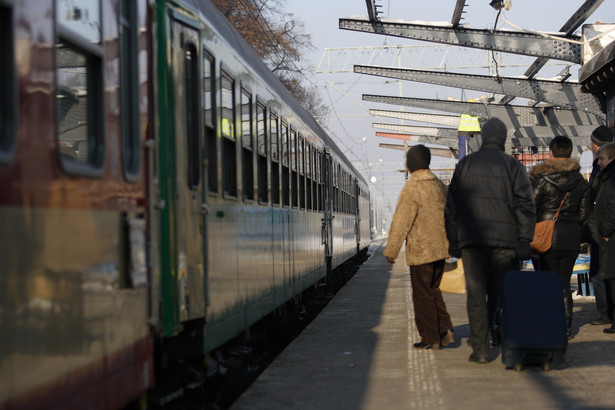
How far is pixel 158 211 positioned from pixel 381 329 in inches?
224

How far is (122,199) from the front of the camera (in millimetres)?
4691

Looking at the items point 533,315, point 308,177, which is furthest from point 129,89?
point 308,177

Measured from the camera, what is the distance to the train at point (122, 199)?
3316 mm

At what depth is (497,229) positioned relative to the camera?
26.3 feet

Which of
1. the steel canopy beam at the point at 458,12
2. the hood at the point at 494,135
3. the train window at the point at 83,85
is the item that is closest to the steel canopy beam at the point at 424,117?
the steel canopy beam at the point at 458,12

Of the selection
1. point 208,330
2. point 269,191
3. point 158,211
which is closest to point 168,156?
point 158,211

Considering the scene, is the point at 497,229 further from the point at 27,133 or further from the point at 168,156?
the point at 27,133

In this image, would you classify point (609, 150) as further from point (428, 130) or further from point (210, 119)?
point (428, 130)

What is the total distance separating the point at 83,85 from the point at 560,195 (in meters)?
6.07

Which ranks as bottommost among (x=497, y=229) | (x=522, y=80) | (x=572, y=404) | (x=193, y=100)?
(x=572, y=404)

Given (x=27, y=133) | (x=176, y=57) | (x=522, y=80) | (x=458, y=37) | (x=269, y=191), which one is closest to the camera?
(x=27, y=133)

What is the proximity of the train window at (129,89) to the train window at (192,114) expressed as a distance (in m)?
1.25

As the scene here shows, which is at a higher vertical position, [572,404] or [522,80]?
[522,80]

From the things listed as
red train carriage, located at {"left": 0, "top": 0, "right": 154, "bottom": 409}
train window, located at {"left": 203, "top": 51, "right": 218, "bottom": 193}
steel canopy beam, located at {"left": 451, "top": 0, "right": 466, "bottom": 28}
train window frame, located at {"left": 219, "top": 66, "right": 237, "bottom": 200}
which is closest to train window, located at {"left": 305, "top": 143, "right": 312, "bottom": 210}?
steel canopy beam, located at {"left": 451, "top": 0, "right": 466, "bottom": 28}
